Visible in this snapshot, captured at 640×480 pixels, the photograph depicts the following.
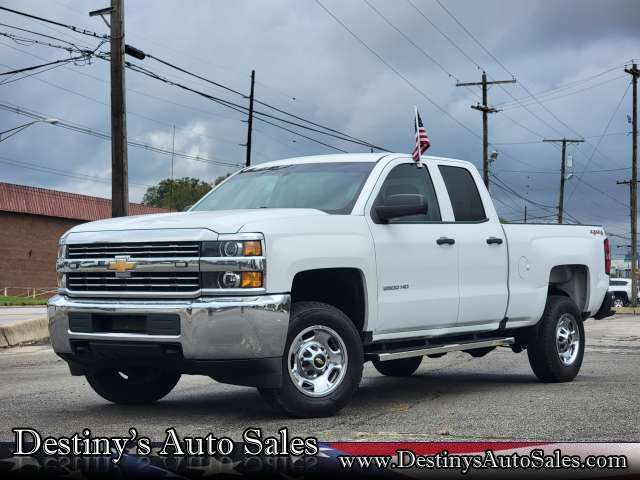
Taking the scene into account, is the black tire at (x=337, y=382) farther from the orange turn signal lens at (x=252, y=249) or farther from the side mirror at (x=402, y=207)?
the side mirror at (x=402, y=207)

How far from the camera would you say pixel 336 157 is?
938 centimetres

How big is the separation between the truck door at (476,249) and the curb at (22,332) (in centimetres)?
881

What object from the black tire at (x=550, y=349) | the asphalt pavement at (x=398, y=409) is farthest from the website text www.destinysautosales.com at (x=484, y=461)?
the black tire at (x=550, y=349)

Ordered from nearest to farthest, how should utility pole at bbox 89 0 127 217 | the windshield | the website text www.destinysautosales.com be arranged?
the website text www.destinysautosales.com, the windshield, utility pole at bbox 89 0 127 217

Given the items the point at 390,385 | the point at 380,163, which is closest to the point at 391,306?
the point at 380,163

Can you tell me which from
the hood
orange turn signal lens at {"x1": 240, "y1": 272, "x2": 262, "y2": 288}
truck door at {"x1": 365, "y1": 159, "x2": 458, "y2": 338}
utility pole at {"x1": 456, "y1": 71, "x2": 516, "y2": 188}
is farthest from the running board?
utility pole at {"x1": 456, "y1": 71, "x2": 516, "y2": 188}

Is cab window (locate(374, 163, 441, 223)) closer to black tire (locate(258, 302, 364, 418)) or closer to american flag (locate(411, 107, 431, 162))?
→ american flag (locate(411, 107, 431, 162))

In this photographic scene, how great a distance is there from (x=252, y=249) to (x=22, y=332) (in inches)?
441

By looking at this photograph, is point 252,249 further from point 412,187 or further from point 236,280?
point 412,187

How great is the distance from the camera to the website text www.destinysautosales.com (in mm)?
5434

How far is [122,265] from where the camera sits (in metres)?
7.77

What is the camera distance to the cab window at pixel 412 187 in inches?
353

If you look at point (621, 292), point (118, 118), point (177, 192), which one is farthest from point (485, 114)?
point (177, 192)

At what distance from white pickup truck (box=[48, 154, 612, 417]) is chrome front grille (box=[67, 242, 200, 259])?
1cm
